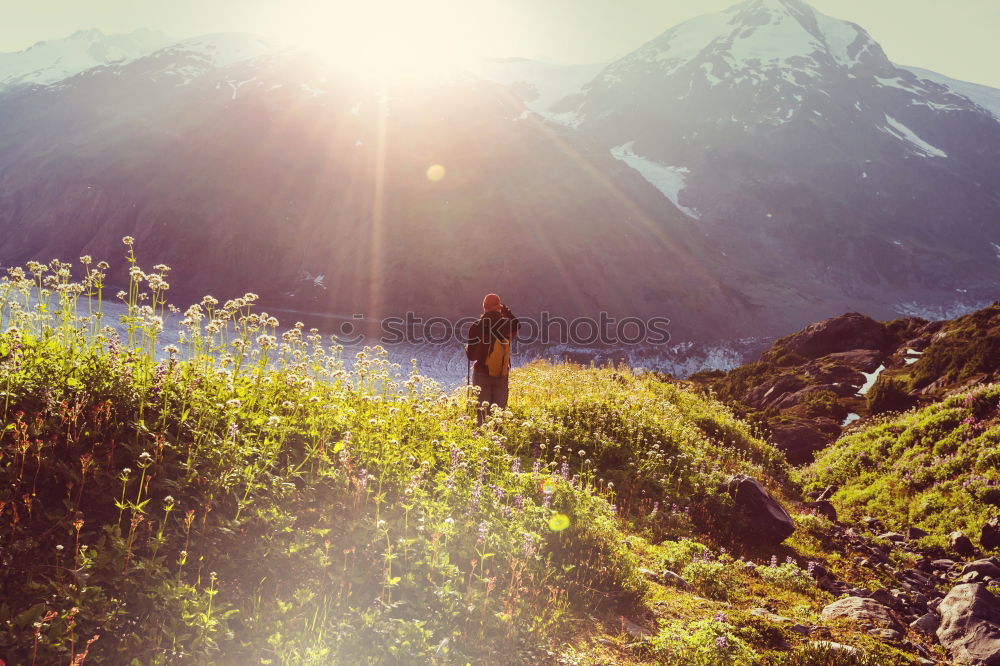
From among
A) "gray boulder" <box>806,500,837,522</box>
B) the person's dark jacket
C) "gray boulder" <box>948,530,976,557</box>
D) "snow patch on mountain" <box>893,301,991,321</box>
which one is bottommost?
"gray boulder" <box>806,500,837,522</box>

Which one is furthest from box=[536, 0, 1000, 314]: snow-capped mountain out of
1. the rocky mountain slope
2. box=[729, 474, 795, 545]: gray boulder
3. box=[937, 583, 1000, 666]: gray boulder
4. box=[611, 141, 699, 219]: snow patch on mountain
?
box=[937, 583, 1000, 666]: gray boulder

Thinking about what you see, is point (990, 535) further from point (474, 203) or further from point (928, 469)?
point (474, 203)

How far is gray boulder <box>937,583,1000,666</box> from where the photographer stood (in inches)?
191

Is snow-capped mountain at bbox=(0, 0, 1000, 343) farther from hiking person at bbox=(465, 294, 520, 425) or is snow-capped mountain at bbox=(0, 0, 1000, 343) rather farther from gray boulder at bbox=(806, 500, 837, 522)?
hiking person at bbox=(465, 294, 520, 425)

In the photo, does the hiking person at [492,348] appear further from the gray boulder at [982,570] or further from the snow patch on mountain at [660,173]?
the snow patch on mountain at [660,173]

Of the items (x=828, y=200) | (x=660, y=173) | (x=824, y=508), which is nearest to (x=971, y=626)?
A: (x=824, y=508)

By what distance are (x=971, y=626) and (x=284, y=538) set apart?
653 cm

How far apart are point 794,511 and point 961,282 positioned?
577 feet

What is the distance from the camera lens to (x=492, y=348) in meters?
9.69

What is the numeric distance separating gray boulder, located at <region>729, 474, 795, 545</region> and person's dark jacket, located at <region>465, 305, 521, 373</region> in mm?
4562

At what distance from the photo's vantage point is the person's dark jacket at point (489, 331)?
956cm

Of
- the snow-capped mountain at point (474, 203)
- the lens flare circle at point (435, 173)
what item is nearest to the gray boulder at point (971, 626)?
the snow-capped mountain at point (474, 203)

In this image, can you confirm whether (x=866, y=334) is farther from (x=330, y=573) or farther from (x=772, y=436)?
(x=330, y=573)

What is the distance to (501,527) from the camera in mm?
4941
